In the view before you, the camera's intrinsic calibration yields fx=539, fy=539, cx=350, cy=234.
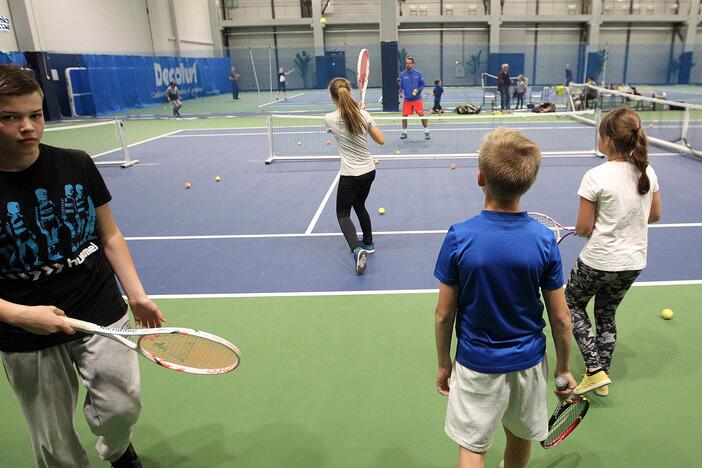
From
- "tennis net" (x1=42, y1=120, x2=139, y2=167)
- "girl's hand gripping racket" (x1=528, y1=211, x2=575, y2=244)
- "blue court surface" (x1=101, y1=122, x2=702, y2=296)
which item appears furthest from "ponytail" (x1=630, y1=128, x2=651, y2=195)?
"tennis net" (x1=42, y1=120, x2=139, y2=167)

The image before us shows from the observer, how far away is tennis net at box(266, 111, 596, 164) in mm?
11164

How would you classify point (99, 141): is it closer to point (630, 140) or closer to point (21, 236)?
point (21, 236)

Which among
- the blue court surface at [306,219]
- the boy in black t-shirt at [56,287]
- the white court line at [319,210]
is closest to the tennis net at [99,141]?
the blue court surface at [306,219]

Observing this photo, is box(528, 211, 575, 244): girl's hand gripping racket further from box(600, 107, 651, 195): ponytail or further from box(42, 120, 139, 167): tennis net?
box(42, 120, 139, 167): tennis net

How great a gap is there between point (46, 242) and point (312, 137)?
41.0 ft

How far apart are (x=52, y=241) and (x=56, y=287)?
0.18 metres

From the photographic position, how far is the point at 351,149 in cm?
508

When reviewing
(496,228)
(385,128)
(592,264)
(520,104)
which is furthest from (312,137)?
(496,228)

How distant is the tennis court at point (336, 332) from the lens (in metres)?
2.93

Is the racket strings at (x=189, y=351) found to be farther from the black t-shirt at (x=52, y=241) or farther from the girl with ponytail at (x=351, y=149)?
the girl with ponytail at (x=351, y=149)

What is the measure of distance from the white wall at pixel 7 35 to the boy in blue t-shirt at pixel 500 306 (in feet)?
67.2

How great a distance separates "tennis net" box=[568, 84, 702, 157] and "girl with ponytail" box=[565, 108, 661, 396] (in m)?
8.62

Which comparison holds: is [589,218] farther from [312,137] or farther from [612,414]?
[312,137]

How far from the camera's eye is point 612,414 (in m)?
3.11
